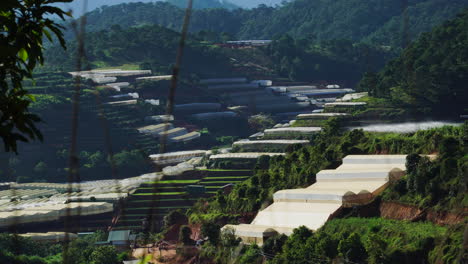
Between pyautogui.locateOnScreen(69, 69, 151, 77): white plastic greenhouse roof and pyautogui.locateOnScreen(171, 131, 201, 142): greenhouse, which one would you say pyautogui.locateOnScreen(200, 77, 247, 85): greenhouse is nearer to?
pyautogui.locateOnScreen(69, 69, 151, 77): white plastic greenhouse roof

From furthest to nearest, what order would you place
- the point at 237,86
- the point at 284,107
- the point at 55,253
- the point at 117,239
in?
the point at 237,86, the point at 284,107, the point at 117,239, the point at 55,253

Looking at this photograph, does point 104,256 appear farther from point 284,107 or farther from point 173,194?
point 284,107

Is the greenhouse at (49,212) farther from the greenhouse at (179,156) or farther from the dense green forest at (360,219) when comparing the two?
the greenhouse at (179,156)

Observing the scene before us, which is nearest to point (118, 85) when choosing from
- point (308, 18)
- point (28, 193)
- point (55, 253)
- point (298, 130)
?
point (298, 130)

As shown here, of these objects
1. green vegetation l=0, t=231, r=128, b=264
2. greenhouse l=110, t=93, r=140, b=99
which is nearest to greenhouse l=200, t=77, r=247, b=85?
greenhouse l=110, t=93, r=140, b=99

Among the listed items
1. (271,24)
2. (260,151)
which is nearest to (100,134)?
(260,151)

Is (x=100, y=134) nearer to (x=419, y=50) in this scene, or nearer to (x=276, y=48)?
(x=419, y=50)
